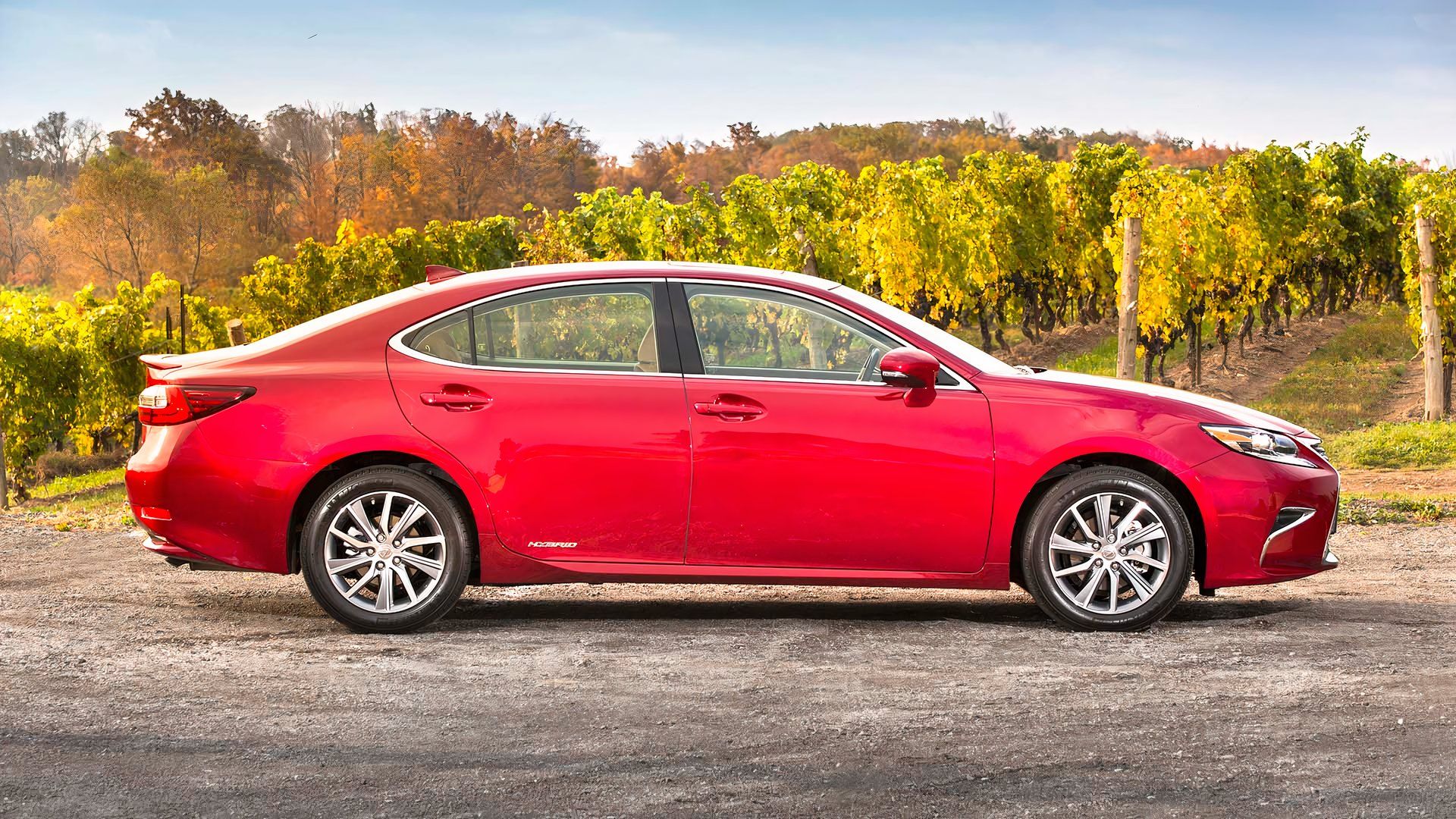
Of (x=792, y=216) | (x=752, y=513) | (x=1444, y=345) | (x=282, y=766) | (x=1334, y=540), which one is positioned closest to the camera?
(x=282, y=766)

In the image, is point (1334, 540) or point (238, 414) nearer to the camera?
point (238, 414)

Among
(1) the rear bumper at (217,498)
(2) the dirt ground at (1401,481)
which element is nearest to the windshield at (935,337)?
(1) the rear bumper at (217,498)

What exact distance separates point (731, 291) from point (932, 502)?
1269mm

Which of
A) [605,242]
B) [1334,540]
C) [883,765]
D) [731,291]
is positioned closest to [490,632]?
[731,291]

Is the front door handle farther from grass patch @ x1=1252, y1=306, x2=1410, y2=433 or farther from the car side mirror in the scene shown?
grass patch @ x1=1252, y1=306, x2=1410, y2=433

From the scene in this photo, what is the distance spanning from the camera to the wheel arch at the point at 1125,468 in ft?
19.7

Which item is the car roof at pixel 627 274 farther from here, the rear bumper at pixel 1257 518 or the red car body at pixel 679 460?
the rear bumper at pixel 1257 518

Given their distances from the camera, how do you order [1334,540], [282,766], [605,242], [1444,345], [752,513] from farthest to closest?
[605,242]
[1444,345]
[1334,540]
[752,513]
[282,766]

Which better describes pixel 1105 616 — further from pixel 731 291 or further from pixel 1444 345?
pixel 1444 345

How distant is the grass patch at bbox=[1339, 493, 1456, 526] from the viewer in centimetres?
1062

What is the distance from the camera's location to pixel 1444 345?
27.9 metres

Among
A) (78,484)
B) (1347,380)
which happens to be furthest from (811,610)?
(78,484)

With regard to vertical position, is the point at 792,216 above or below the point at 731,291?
above

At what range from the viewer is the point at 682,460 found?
5.81m
